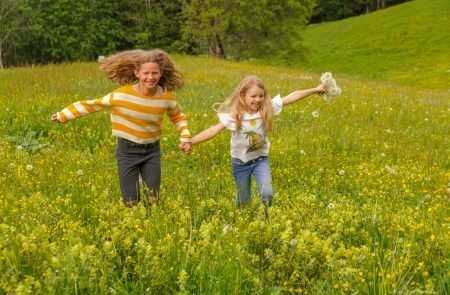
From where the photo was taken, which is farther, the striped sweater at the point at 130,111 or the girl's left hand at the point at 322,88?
the girl's left hand at the point at 322,88

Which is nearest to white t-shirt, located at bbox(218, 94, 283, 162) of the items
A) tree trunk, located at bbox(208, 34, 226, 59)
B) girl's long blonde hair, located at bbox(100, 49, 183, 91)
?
girl's long blonde hair, located at bbox(100, 49, 183, 91)

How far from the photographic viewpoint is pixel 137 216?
3.95 m

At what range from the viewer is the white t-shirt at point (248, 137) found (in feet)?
18.0

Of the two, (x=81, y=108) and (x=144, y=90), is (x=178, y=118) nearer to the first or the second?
(x=144, y=90)

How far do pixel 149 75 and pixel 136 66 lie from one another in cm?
26

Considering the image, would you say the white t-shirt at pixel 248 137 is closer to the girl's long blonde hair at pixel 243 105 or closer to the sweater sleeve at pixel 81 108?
the girl's long blonde hair at pixel 243 105

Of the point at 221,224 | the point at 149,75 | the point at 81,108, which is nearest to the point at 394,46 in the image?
the point at 149,75

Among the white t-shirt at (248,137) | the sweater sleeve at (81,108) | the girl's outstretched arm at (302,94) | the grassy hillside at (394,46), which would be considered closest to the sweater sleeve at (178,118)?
the white t-shirt at (248,137)

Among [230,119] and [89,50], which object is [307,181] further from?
[89,50]

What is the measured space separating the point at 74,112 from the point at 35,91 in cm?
677

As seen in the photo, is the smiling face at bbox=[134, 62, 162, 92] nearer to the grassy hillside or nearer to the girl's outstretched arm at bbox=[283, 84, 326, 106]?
the girl's outstretched arm at bbox=[283, 84, 326, 106]

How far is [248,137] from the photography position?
18.0 feet

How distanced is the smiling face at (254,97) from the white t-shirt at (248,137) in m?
0.09

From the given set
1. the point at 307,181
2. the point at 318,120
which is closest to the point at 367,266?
the point at 307,181
